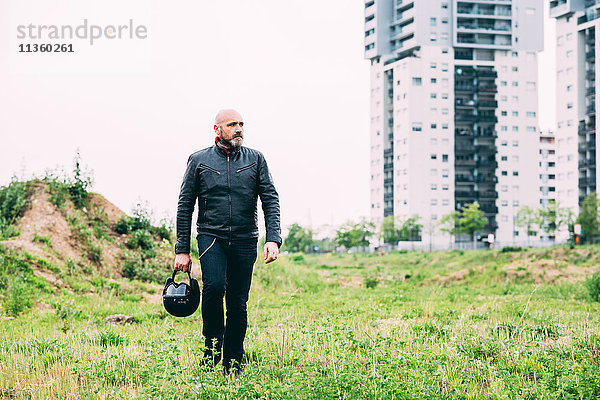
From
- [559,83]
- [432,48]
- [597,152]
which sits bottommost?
[597,152]

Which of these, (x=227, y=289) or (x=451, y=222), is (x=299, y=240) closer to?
(x=451, y=222)

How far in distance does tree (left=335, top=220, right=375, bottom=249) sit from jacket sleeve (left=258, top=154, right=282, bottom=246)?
91.8m

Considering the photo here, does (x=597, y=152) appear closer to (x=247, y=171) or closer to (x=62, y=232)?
(x=62, y=232)

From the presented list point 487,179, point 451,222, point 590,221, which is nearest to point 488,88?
point 487,179

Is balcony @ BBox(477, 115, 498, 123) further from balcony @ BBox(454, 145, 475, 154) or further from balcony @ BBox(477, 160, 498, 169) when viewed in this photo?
balcony @ BBox(477, 160, 498, 169)

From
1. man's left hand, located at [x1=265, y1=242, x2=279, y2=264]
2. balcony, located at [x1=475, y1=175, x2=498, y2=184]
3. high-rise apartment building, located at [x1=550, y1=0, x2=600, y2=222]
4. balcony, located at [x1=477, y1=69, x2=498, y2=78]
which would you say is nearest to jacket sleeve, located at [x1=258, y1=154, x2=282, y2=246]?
man's left hand, located at [x1=265, y1=242, x2=279, y2=264]

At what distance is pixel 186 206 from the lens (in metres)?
6.39

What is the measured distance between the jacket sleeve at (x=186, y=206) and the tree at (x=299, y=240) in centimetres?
9789

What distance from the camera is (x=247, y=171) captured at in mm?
A: 6418

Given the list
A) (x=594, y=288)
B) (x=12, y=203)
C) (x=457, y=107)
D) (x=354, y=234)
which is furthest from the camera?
(x=457, y=107)

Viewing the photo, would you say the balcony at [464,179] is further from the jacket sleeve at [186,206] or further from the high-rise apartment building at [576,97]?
the jacket sleeve at [186,206]

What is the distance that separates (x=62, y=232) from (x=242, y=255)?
12.4m

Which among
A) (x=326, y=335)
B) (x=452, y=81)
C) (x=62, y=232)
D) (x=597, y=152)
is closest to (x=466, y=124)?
(x=452, y=81)

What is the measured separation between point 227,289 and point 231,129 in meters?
1.49
